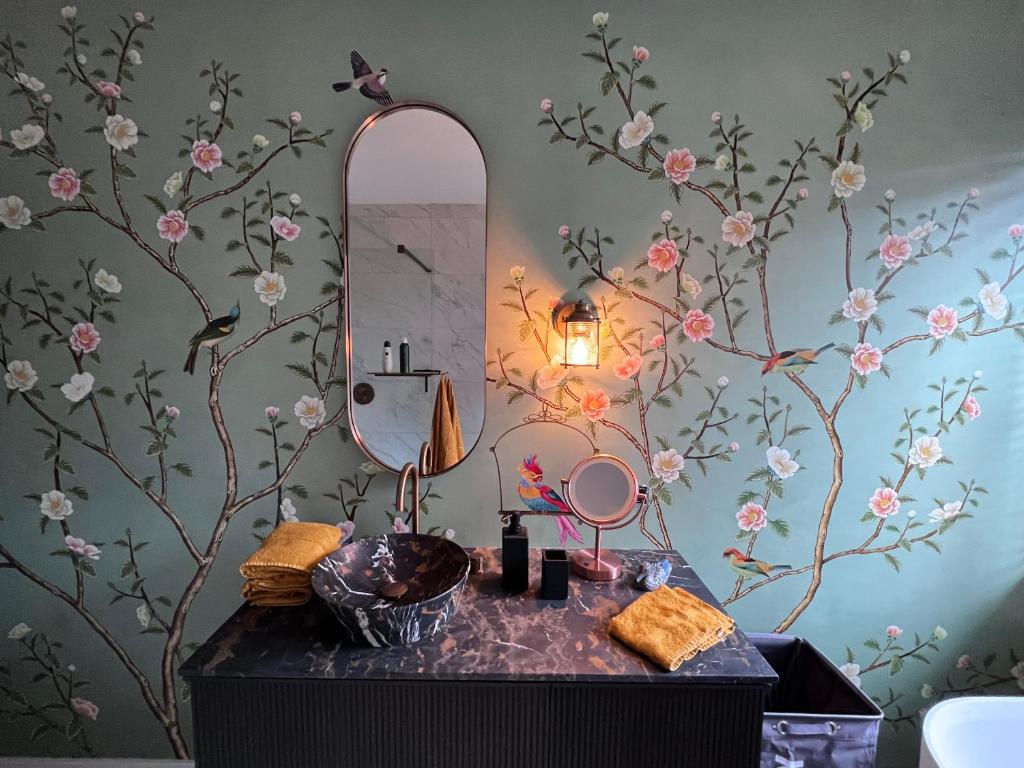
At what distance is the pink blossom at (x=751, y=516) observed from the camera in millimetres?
1620

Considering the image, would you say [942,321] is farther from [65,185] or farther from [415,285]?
[65,185]

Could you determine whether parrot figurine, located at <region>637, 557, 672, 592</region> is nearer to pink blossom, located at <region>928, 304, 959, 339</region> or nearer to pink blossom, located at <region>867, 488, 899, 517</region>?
pink blossom, located at <region>867, 488, 899, 517</region>

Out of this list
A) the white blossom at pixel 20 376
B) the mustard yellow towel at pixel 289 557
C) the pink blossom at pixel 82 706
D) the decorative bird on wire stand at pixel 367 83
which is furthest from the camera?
the pink blossom at pixel 82 706

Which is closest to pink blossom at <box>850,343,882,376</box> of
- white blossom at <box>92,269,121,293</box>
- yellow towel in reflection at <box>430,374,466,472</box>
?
yellow towel in reflection at <box>430,374,466,472</box>

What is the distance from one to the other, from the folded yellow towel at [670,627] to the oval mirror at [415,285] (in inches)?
26.6

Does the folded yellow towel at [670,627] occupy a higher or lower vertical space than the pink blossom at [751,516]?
lower

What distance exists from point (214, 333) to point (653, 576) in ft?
4.77

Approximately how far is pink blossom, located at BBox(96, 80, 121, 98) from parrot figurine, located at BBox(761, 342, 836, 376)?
2.10 m

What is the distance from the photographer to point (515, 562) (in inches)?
52.4

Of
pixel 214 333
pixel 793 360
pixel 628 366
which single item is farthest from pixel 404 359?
pixel 793 360

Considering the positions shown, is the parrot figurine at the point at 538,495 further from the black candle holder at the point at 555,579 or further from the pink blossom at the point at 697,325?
the pink blossom at the point at 697,325

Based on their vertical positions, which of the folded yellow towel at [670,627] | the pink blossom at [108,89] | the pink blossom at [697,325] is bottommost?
the folded yellow towel at [670,627]

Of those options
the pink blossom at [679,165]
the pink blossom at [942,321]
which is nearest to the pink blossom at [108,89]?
the pink blossom at [679,165]

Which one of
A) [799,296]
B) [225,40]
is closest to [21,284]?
[225,40]
